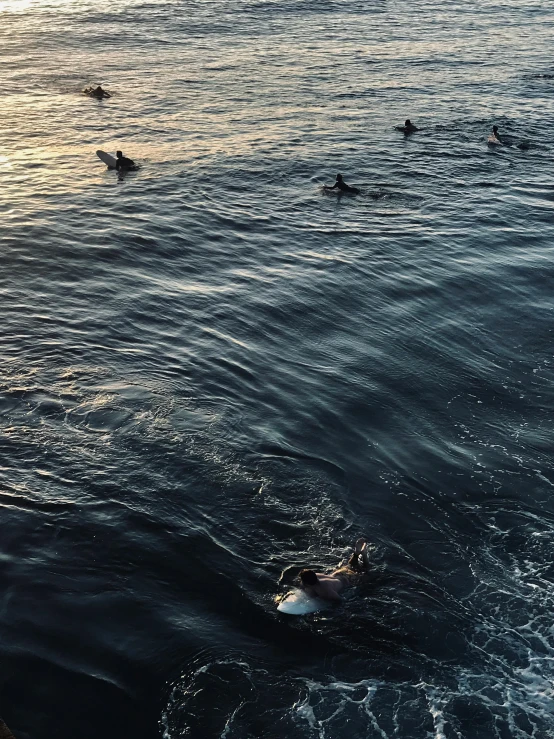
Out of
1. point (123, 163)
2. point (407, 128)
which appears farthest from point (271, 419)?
point (407, 128)

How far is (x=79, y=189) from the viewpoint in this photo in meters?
27.9

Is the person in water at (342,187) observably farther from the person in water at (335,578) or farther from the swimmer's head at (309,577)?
the swimmer's head at (309,577)

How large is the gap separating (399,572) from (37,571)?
5498mm

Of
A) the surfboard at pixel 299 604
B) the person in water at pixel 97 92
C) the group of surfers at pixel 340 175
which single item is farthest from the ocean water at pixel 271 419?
the person in water at pixel 97 92

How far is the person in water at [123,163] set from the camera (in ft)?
95.4

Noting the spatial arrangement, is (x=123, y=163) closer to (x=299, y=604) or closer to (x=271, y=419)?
(x=271, y=419)

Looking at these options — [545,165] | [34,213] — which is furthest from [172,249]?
[545,165]

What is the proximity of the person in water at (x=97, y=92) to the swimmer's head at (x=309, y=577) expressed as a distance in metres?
31.0

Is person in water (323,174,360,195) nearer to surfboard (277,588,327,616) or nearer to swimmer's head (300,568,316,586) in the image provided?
swimmer's head (300,568,316,586)

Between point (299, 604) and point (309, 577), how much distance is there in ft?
1.30

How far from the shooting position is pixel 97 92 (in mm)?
37562

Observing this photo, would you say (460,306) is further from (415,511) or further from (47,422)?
(47,422)

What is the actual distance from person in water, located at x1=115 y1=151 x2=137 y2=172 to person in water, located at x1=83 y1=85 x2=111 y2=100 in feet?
32.2

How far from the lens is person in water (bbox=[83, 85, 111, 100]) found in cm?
3750
